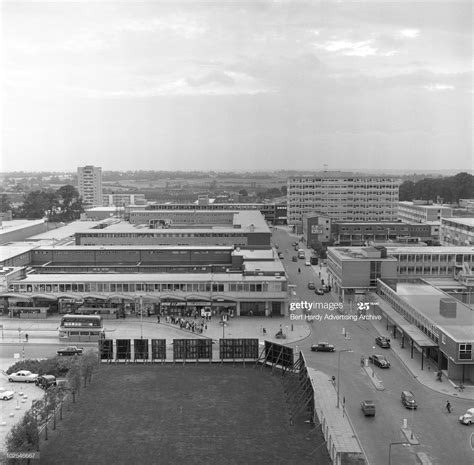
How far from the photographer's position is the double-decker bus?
60.2 feet

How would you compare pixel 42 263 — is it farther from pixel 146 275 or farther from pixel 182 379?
pixel 182 379

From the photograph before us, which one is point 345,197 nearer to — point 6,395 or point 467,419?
point 467,419

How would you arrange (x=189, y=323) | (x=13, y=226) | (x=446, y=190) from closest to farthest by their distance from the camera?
(x=189, y=323) → (x=13, y=226) → (x=446, y=190)

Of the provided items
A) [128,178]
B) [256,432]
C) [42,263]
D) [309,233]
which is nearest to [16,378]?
[256,432]

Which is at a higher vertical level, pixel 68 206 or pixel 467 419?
pixel 68 206

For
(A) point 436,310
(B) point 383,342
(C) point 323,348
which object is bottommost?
(C) point 323,348

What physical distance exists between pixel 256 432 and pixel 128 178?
174975 millimetres

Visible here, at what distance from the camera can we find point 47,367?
14961 mm

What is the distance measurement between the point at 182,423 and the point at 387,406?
4484 mm

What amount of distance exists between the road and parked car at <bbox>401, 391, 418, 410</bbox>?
0.11m

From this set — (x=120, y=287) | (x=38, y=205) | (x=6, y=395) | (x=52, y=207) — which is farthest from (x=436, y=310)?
(x=52, y=207)

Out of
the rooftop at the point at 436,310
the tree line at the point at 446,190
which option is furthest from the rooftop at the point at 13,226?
the tree line at the point at 446,190

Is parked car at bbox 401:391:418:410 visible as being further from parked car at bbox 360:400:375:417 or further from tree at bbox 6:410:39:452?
tree at bbox 6:410:39:452

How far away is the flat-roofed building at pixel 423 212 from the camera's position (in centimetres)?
4269
